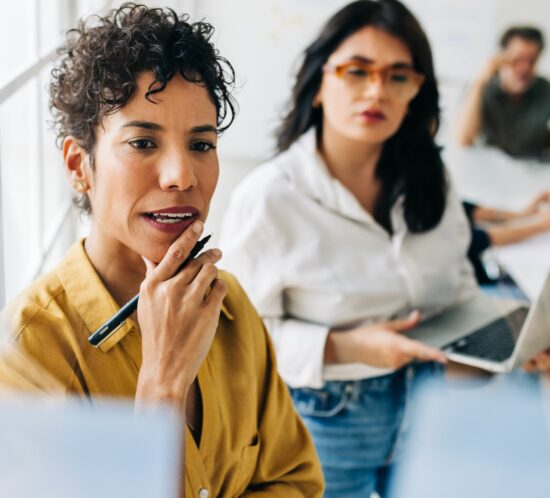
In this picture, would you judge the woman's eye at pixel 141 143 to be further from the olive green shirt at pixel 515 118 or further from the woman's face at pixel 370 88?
the olive green shirt at pixel 515 118

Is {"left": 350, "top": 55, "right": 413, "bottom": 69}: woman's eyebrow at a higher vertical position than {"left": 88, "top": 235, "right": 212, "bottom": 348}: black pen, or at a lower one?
higher

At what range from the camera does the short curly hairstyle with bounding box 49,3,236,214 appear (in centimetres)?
74

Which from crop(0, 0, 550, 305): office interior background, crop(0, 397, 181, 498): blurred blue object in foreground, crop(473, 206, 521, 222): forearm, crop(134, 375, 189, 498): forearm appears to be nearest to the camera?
crop(0, 397, 181, 498): blurred blue object in foreground

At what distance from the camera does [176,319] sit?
0.71m

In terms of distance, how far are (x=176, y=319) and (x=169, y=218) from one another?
10 cm

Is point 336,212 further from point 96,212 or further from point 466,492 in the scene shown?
point 466,492

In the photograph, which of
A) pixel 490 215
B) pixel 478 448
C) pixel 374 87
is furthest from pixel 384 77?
pixel 490 215

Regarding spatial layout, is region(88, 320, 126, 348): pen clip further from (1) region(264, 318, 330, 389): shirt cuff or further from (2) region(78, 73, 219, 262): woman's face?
(1) region(264, 318, 330, 389): shirt cuff

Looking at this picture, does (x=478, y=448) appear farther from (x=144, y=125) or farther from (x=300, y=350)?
(x=300, y=350)

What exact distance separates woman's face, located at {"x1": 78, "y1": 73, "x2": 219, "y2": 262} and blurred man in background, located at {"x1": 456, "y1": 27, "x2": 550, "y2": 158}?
3.08m

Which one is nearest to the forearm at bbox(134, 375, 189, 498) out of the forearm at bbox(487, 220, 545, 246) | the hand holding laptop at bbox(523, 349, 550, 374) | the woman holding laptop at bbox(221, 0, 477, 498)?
the woman holding laptop at bbox(221, 0, 477, 498)

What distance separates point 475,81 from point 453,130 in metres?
0.25

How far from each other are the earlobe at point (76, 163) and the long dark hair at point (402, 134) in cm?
86

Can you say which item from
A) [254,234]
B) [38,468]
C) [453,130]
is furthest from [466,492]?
[453,130]
